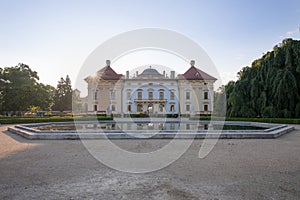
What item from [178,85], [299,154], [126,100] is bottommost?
[299,154]

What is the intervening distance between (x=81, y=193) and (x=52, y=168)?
159cm

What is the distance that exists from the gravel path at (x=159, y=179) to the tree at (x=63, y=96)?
42.1 metres

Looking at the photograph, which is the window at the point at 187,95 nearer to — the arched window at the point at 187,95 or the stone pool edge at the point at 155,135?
the arched window at the point at 187,95

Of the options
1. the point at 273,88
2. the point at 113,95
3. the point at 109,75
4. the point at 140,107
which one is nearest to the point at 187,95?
the point at 140,107

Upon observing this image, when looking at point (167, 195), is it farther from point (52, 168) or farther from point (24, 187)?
point (52, 168)

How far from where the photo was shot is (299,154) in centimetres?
546

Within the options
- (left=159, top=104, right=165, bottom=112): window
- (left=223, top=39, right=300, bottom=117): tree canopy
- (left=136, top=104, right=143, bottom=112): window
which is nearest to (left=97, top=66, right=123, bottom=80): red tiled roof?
(left=136, top=104, right=143, bottom=112): window

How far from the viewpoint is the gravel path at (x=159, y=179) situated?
2914mm

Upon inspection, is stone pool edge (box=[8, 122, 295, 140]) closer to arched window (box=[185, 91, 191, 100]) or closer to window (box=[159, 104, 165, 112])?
arched window (box=[185, 91, 191, 100])

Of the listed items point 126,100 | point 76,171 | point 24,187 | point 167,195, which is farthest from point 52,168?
point 126,100

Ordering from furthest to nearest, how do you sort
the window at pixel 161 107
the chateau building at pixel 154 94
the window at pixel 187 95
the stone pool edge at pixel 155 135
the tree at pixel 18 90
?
the window at pixel 161 107, the window at pixel 187 95, the chateau building at pixel 154 94, the tree at pixel 18 90, the stone pool edge at pixel 155 135

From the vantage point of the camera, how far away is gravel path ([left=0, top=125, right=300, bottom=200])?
291cm

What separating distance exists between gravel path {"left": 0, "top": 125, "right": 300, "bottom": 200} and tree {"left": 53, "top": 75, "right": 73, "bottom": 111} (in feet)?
138

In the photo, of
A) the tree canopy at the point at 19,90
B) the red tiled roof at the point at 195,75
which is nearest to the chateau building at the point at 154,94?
the red tiled roof at the point at 195,75
